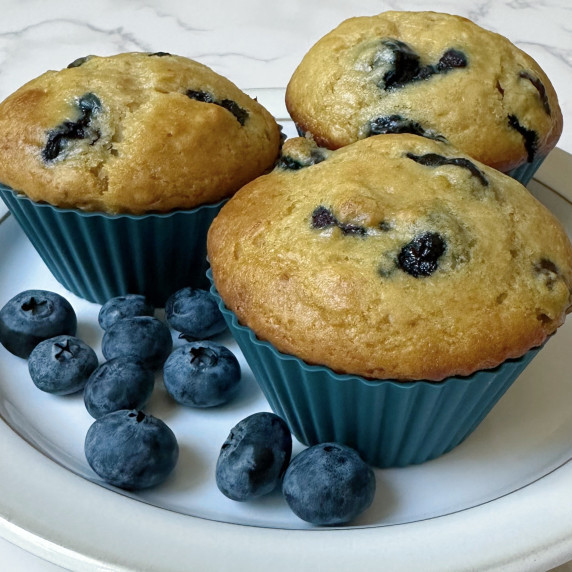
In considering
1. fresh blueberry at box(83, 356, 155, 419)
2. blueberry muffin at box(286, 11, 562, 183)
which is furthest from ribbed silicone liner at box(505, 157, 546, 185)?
fresh blueberry at box(83, 356, 155, 419)

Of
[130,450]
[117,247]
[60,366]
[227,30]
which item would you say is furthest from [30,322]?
[227,30]

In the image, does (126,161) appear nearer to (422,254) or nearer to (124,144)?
(124,144)

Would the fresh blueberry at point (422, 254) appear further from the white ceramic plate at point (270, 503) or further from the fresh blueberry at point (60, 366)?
the fresh blueberry at point (60, 366)

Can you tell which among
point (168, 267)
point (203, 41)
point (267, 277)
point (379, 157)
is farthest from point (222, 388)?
point (203, 41)

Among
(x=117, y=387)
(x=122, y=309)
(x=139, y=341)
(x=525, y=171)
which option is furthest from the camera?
(x=525, y=171)

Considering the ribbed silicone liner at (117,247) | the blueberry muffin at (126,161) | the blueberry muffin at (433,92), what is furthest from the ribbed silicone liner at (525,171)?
the ribbed silicone liner at (117,247)

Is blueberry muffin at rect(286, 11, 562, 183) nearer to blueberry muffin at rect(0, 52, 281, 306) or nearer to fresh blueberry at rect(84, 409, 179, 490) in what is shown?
blueberry muffin at rect(0, 52, 281, 306)
